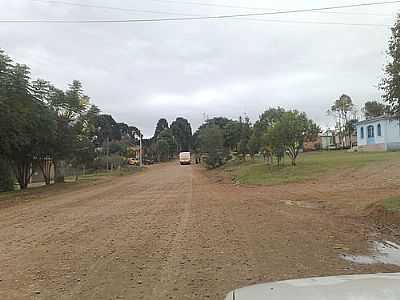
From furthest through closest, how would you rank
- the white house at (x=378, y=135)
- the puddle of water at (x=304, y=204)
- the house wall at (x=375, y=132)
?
the house wall at (x=375, y=132) → the white house at (x=378, y=135) → the puddle of water at (x=304, y=204)

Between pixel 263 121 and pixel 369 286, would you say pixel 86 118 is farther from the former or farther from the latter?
pixel 369 286

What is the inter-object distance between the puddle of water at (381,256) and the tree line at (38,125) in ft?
67.0

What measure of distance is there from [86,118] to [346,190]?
84.5 ft

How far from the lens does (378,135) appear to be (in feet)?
187

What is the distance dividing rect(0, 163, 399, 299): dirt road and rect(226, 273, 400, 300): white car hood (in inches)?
131

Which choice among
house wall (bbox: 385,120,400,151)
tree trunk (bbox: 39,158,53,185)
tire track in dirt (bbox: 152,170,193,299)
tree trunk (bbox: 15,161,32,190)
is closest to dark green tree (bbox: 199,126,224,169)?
house wall (bbox: 385,120,400,151)

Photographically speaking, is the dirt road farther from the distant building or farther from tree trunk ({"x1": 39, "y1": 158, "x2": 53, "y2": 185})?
the distant building

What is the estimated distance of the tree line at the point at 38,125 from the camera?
27109 millimetres

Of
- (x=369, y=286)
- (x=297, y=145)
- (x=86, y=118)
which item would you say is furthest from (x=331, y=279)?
(x=86, y=118)

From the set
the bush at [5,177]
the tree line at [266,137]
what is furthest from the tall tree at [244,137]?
the bush at [5,177]

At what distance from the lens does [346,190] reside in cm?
2294

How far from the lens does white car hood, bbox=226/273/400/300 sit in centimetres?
272

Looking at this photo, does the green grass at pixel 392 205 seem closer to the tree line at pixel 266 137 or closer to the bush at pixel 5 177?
the tree line at pixel 266 137

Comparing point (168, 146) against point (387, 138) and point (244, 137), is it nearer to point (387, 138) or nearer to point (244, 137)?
point (244, 137)
